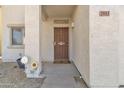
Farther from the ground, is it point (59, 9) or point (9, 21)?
point (59, 9)

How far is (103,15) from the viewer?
260 inches

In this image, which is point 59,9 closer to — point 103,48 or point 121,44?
point 121,44

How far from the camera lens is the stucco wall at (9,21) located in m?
14.6

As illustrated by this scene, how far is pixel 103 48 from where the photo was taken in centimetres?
666

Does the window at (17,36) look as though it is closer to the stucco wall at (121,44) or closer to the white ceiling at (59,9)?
the white ceiling at (59,9)

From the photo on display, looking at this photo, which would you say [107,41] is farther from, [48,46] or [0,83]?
[48,46]

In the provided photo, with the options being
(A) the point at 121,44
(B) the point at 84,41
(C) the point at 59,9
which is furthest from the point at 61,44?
(A) the point at 121,44

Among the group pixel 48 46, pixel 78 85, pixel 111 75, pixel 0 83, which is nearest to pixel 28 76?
A: pixel 0 83

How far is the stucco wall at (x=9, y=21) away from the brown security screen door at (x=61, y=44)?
7.25 ft

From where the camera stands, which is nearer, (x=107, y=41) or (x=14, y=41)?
(x=107, y=41)

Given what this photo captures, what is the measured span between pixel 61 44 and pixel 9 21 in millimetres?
3428

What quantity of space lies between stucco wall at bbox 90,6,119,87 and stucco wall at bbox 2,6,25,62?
8.69m

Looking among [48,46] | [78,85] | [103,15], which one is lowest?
[78,85]
